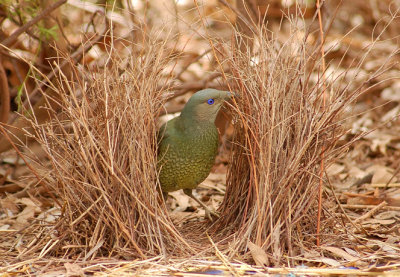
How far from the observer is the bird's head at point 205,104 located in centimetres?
308

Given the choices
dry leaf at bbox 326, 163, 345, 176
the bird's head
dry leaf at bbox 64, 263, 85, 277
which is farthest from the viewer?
dry leaf at bbox 326, 163, 345, 176

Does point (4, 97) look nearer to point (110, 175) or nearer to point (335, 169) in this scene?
point (110, 175)

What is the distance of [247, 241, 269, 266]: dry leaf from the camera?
257 centimetres

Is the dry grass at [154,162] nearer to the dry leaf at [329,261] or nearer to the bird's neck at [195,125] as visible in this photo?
the dry leaf at [329,261]

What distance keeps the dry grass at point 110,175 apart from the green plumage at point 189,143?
0.29 metres

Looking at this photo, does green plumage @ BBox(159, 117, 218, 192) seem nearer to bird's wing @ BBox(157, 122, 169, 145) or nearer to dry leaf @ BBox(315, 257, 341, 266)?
bird's wing @ BBox(157, 122, 169, 145)

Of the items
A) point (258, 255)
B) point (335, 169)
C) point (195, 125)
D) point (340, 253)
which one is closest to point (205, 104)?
point (195, 125)

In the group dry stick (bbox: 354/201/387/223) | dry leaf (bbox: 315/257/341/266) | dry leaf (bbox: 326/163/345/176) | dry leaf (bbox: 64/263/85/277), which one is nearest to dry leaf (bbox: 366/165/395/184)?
dry leaf (bbox: 326/163/345/176)

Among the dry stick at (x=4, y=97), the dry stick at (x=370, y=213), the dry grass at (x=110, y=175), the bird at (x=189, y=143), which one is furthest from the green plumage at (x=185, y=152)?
the dry stick at (x=4, y=97)

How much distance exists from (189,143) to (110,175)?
578mm

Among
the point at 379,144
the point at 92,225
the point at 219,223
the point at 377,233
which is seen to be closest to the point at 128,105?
the point at 92,225

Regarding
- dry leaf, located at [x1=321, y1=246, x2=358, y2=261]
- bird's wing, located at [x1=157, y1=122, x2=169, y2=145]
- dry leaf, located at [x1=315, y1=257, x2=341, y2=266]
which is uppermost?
bird's wing, located at [x1=157, y1=122, x2=169, y2=145]

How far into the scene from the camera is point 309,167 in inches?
109

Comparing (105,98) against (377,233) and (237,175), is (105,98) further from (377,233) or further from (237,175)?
(377,233)
